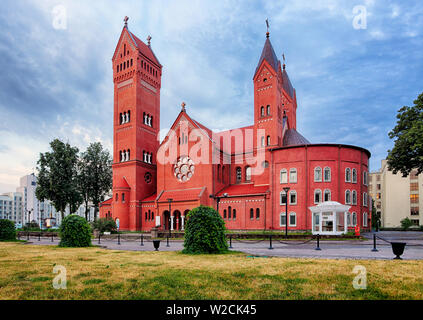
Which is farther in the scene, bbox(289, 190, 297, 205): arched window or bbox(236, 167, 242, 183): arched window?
bbox(236, 167, 242, 183): arched window

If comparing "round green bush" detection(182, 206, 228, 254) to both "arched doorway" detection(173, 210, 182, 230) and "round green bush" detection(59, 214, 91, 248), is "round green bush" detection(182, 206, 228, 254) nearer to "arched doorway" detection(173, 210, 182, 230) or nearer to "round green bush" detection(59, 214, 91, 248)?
"round green bush" detection(59, 214, 91, 248)

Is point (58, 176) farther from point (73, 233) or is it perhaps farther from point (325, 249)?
point (325, 249)

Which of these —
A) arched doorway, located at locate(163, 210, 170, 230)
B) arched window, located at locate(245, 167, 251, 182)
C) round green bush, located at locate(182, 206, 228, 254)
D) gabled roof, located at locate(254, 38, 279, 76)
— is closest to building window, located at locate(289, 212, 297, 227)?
arched window, located at locate(245, 167, 251, 182)

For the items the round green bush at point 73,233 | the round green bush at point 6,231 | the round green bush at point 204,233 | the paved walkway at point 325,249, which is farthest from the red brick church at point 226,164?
the round green bush at point 204,233

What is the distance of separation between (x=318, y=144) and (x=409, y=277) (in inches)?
1186

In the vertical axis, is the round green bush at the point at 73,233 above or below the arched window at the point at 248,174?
below

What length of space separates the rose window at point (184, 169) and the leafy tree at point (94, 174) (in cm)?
1910

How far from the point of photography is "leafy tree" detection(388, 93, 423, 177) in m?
29.6

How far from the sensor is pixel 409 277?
27.2 ft

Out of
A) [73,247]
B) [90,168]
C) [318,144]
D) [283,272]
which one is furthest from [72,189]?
[283,272]

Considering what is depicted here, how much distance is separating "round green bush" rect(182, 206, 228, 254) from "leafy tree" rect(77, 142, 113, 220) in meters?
47.4

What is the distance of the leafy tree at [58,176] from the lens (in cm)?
5300

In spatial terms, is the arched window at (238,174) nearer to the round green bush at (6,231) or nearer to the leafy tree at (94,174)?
the leafy tree at (94,174)

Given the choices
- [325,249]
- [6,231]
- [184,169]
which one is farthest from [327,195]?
[6,231]
